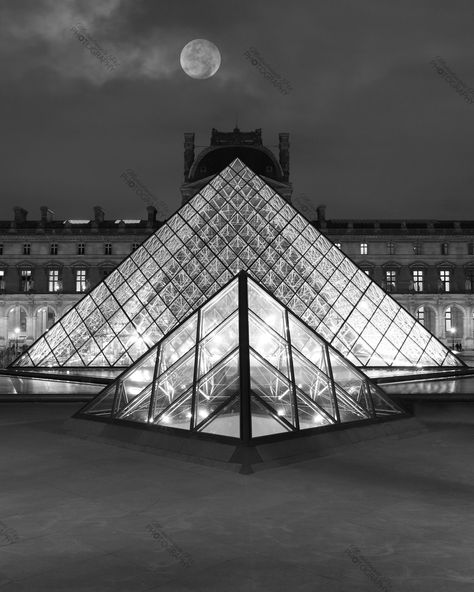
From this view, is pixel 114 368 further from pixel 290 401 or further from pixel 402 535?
pixel 402 535

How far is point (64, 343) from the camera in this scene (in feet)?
66.5

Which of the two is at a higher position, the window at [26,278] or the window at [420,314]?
the window at [26,278]

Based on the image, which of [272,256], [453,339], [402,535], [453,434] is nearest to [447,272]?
[453,339]

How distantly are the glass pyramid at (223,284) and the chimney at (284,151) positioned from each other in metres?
40.1

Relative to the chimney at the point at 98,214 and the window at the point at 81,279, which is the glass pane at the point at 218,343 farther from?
the chimney at the point at 98,214

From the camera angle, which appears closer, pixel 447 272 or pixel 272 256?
pixel 272 256

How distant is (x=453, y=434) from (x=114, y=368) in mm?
12139

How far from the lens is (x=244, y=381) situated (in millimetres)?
8195

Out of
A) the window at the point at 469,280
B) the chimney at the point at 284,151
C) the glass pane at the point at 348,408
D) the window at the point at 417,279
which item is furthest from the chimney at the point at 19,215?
the glass pane at the point at 348,408

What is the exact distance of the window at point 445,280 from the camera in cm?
6053

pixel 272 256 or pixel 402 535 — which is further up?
pixel 272 256

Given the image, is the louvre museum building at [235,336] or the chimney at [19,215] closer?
the louvre museum building at [235,336]

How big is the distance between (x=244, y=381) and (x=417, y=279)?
55650 millimetres

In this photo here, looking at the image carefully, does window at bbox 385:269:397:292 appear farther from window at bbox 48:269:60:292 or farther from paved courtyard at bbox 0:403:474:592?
paved courtyard at bbox 0:403:474:592
